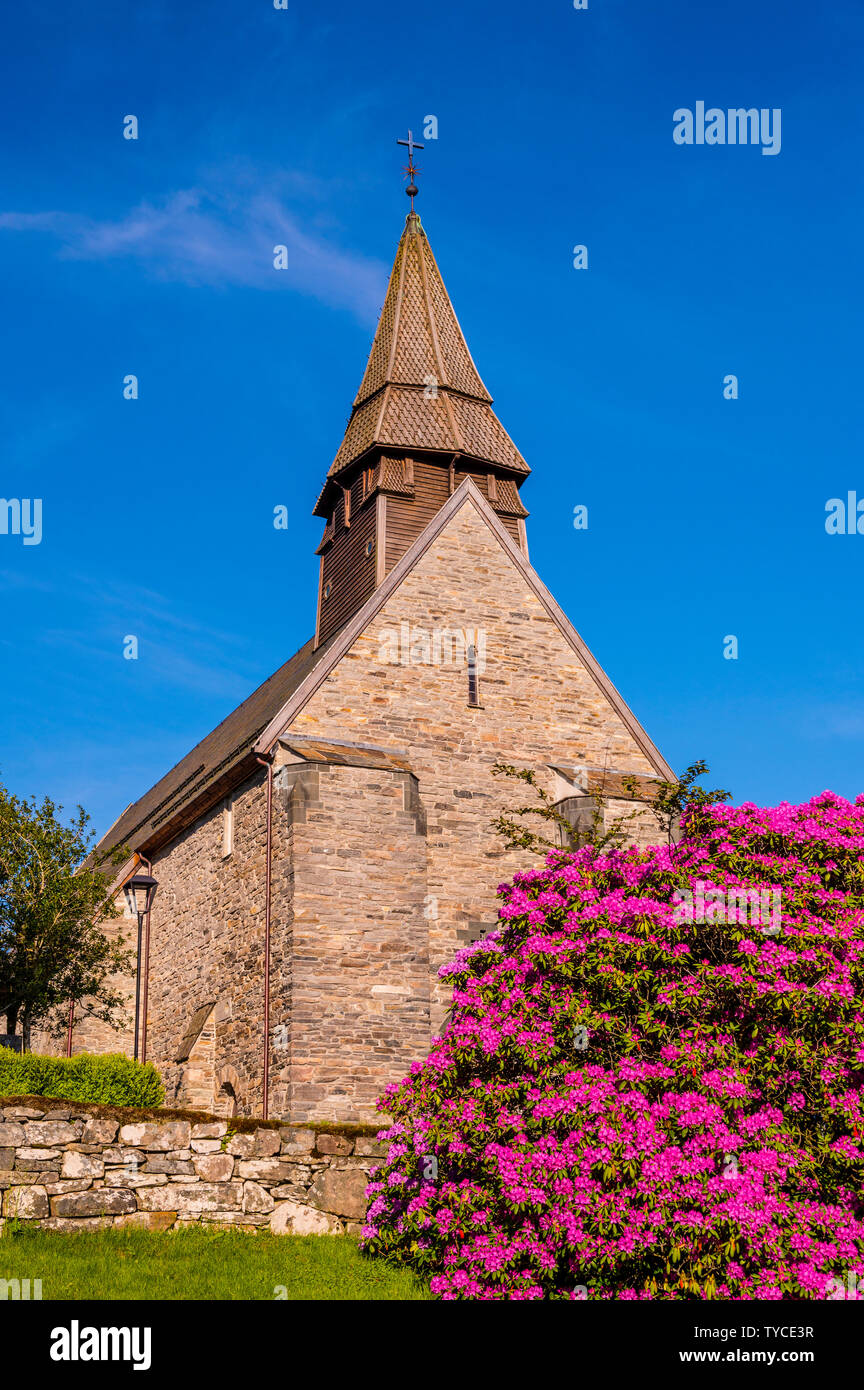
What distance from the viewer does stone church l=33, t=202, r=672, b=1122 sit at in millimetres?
19141

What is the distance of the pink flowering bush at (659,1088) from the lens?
11805mm

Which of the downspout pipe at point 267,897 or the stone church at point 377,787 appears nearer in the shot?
the downspout pipe at point 267,897

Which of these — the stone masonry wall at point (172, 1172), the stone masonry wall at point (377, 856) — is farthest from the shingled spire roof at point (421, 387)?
the stone masonry wall at point (172, 1172)

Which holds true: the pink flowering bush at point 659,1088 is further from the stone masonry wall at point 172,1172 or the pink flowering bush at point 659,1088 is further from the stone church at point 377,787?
the stone church at point 377,787

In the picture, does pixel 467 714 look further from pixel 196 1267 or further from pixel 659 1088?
pixel 196 1267

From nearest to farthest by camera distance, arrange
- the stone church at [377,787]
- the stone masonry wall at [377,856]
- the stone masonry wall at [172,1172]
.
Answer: the stone masonry wall at [172,1172], the stone masonry wall at [377,856], the stone church at [377,787]

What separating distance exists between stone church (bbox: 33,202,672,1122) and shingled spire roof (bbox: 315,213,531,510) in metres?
0.08

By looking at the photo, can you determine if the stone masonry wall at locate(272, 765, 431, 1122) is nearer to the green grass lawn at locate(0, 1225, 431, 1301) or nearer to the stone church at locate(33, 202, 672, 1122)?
the stone church at locate(33, 202, 672, 1122)

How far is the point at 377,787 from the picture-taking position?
66.6ft

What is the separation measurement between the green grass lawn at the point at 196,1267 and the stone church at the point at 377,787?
441 centimetres

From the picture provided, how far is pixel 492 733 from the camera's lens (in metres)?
22.3

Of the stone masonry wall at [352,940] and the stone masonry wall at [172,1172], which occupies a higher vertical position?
the stone masonry wall at [352,940]

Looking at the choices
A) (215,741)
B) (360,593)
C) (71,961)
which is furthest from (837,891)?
(215,741)
